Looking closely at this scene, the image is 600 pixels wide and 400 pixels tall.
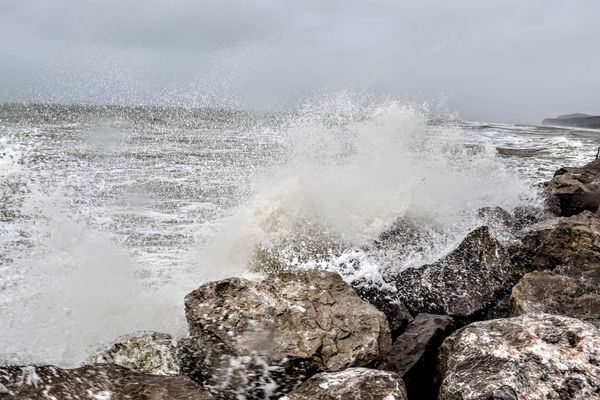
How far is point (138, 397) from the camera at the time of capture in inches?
134

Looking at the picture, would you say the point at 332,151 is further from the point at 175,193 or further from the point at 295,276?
the point at 295,276

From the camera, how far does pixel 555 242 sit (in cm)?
650

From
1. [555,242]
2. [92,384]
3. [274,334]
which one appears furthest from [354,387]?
[555,242]

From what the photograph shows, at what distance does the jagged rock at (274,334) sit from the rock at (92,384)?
1.84 feet

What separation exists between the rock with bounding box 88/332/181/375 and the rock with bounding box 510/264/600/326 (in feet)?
11.4

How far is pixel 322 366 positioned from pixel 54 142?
22.0 m

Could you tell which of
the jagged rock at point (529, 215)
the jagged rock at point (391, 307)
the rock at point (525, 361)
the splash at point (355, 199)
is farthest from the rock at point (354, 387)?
the jagged rock at point (529, 215)

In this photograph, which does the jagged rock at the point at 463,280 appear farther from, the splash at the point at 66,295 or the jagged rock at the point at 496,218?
the splash at the point at 66,295

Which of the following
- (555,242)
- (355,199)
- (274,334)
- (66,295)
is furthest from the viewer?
(355,199)

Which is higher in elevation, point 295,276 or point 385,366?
point 295,276

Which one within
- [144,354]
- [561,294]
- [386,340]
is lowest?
[144,354]

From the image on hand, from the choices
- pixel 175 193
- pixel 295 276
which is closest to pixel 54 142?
pixel 175 193

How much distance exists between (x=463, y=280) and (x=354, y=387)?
3106 millimetres

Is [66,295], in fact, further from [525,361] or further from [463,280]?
[525,361]
